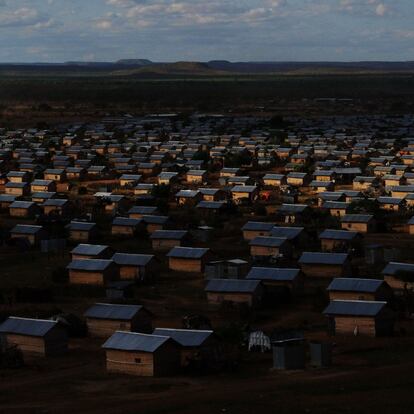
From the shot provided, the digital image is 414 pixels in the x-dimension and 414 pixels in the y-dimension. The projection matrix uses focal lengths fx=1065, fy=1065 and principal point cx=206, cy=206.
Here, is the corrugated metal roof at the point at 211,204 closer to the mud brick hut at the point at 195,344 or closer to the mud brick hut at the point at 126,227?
the mud brick hut at the point at 126,227

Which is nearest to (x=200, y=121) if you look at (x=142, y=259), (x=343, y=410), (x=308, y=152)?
(x=308, y=152)

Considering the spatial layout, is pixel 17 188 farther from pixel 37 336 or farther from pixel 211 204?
pixel 37 336

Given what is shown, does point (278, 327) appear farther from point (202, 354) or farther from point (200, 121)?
point (200, 121)

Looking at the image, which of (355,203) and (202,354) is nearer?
(202,354)

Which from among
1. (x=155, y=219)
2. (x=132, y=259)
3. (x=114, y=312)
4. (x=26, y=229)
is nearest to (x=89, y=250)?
(x=132, y=259)

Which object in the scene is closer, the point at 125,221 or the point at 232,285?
the point at 232,285
